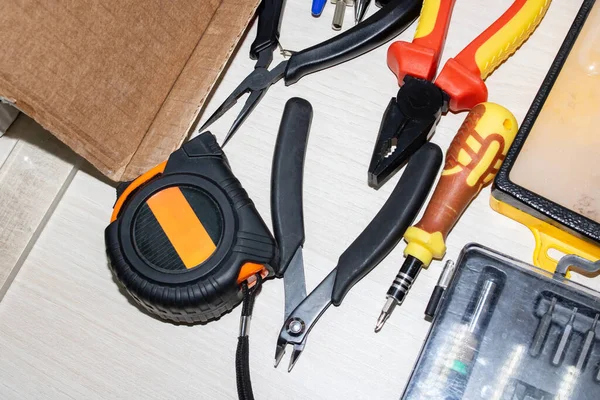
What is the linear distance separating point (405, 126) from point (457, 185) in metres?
0.07

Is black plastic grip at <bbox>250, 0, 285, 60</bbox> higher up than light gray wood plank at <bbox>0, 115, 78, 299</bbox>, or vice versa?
black plastic grip at <bbox>250, 0, 285, 60</bbox>

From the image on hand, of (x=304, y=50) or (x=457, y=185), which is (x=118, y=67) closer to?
(x=304, y=50)

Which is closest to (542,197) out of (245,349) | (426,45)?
(426,45)

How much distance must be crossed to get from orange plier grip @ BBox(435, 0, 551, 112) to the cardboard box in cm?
19

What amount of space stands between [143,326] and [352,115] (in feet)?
0.87

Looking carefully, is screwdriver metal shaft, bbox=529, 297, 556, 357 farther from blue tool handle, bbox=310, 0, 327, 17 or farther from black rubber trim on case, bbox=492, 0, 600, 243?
blue tool handle, bbox=310, 0, 327, 17

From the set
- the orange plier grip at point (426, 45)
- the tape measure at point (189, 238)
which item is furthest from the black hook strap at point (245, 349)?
the orange plier grip at point (426, 45)

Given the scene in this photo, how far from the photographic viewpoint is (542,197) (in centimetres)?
52

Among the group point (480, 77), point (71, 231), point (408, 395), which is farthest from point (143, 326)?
point (480, 77)

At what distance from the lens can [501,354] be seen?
51 cm

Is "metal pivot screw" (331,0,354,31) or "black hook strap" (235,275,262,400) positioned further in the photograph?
"metal pivot screw" (331,0,354,31)

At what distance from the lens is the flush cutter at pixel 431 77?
560 millimetres

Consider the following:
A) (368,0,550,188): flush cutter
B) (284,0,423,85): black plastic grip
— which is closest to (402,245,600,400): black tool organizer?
(368,0,550,188): flush cutter

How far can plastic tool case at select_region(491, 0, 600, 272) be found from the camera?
0.53 m
